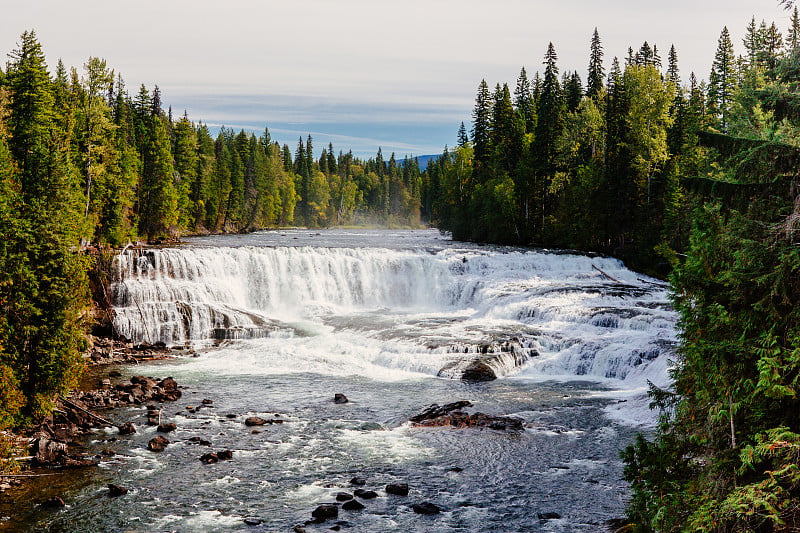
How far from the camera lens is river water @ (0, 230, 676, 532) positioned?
1394 cm

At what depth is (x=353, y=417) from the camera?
20.4m

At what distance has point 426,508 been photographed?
44.7 feet

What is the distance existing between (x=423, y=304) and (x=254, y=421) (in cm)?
2390

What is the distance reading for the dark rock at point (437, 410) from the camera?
19.9 meters

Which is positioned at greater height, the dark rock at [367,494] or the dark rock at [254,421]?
the dark rock at [254,421]

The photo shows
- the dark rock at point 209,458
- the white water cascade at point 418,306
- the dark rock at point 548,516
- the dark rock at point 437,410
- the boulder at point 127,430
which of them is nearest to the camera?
the dark rock at point 548,516

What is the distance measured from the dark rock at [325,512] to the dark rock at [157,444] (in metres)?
6.06

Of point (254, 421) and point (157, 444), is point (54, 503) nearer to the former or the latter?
point (157, 444)

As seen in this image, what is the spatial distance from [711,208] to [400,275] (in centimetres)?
3546

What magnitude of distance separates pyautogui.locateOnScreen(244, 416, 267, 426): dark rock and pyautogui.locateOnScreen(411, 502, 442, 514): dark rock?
24.2 ft

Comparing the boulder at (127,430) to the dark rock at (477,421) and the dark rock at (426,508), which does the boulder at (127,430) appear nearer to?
the dark rock at (477,421)

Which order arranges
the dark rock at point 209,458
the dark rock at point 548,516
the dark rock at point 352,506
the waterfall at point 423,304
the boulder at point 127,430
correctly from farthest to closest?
1. the waterfall at point 423,304
2. the boulder at point 127,430
3. the dark rock at point 209,458
4. the dark rock at point 352,506
5. the dark rock at point 548,516

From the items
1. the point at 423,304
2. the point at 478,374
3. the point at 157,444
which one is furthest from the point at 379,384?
the point at 423,304

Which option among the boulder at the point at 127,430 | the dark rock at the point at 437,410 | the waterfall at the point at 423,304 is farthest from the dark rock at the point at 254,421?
the waterfall at the point at 423,304
